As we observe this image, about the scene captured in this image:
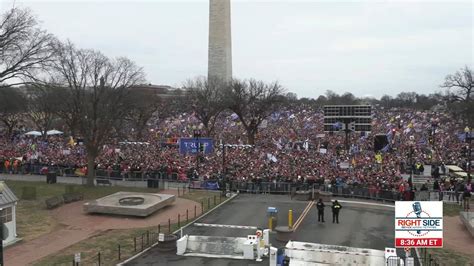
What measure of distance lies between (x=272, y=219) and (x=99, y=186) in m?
18.5

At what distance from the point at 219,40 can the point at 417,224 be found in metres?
69.9

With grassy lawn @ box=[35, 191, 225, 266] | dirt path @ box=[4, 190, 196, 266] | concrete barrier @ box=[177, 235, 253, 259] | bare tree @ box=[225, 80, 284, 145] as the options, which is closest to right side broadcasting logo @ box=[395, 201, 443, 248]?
concrete barrier @ box=[177, 235, 253, 259]

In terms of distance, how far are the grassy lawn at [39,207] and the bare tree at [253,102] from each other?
24634mm

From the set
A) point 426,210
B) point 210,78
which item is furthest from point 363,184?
point 210,78

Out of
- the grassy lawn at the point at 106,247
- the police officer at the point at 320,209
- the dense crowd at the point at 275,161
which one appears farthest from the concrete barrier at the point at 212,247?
the dense crowd at the point at 275,161

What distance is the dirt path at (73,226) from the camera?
65.1 ft

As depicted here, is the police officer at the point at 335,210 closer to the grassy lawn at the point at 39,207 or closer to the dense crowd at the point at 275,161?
the dense crowd at the point at 275,161

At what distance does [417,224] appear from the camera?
13.7 metres

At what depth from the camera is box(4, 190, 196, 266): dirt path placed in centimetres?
1983

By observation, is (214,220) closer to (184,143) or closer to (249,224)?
(249,224)

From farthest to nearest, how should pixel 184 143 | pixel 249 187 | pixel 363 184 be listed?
pixel 184 143, pixel 249 187, pixel 363 184

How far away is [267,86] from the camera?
64.9 m

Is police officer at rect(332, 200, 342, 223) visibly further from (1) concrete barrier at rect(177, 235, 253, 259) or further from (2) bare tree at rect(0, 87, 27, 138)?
(2) bare tree at rect(0, 87, 27, 138)

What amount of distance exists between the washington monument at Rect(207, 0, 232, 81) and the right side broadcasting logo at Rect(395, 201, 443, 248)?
221 ft
